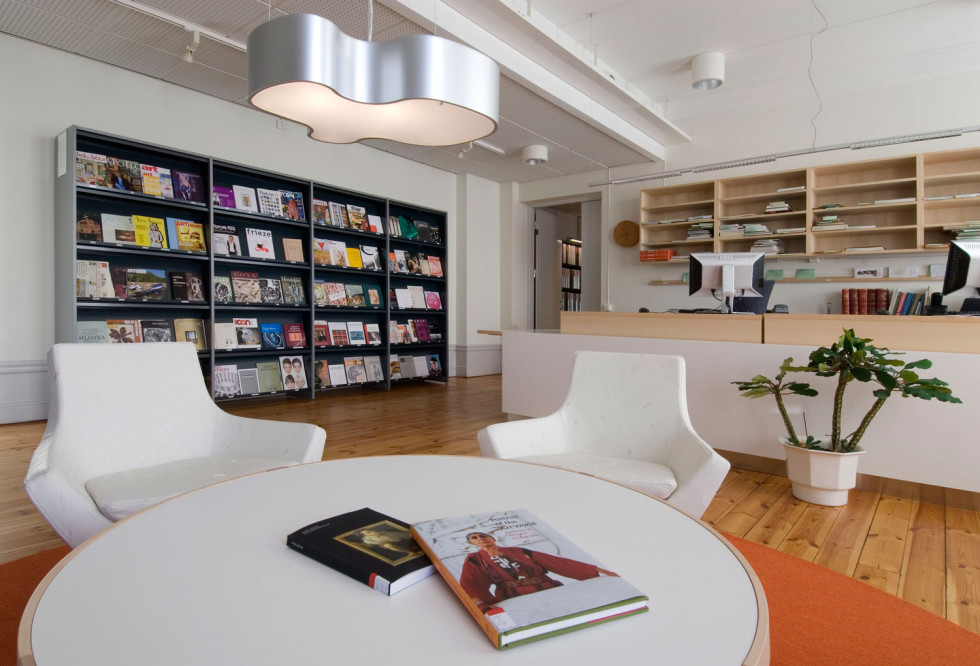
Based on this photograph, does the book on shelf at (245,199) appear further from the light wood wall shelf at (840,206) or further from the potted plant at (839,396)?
the potted plant at (839,396)

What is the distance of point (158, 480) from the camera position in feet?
5.76

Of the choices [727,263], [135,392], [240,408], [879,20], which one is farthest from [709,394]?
[240,408]

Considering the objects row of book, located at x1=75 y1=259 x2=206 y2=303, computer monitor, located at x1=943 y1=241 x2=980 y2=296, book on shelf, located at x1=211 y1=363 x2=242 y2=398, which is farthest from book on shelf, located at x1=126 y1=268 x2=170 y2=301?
computer monitor, located at x1=943 y1=241 x2=980 y2=296

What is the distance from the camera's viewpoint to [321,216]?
18.7 feet

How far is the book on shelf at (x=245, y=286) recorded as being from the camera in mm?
5105

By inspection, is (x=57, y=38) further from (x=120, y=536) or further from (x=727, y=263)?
(x=727, y=263)

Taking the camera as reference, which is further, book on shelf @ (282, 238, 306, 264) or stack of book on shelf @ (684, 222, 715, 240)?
stack of book on shelf @ (684, 222, 715, 240)

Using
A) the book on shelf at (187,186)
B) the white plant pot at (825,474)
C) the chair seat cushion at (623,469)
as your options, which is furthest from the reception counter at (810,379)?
the book on shelf at (187,186)

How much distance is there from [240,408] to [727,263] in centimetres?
418

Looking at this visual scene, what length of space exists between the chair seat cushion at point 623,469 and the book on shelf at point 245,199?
13.7 ft

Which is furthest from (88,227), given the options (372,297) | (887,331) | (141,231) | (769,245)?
(769,245)

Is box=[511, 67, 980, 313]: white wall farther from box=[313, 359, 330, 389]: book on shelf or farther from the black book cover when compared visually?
the black book cover

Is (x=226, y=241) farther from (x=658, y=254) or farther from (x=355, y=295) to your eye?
(x=658, y=254)

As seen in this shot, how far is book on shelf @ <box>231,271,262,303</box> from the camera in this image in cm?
511
